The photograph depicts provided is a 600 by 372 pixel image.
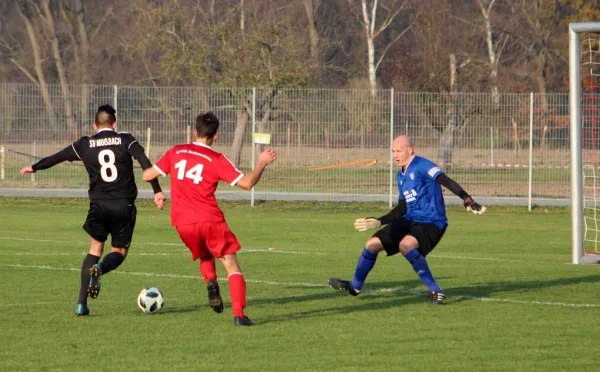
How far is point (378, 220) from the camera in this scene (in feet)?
33.7

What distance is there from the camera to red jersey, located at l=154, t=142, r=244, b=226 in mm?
8695

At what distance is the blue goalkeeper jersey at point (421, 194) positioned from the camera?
34.1 feet

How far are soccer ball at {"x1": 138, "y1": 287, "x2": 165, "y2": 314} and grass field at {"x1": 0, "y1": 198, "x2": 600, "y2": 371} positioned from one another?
107 mm

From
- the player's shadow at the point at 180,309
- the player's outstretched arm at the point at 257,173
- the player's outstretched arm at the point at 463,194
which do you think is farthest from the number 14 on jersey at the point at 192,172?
the player's outstretched arm at the point at 463,194

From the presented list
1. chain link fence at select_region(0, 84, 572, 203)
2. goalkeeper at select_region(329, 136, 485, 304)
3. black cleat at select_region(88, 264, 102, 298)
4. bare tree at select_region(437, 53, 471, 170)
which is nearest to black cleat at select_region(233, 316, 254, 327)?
black cleat at select_region(88, 264, 102, 298)

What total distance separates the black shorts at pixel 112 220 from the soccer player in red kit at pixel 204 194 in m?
→ 0.84

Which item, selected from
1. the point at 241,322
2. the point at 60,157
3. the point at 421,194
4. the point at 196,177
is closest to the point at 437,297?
the point at 421,194

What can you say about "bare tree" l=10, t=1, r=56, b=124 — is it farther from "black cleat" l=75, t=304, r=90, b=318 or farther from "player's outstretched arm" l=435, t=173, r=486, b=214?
"player's outstretched arm" l=435, t=173, r=486, b=214

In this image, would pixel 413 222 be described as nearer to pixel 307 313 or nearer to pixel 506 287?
pixel 307 313

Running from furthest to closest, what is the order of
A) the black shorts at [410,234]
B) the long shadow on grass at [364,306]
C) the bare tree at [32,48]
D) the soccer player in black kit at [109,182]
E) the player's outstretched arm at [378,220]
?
the bare tree at [32,48]
the black shorts at [410,234]
the player's outstretched arm at [378,220]
the soccer player in black kit at [109,182]
the long shadow on grass at [364,306]

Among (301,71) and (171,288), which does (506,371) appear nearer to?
(171,288)

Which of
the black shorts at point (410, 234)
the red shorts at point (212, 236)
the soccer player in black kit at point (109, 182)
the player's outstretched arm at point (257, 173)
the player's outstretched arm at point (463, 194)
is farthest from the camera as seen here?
the black shorts at point (410, 234)

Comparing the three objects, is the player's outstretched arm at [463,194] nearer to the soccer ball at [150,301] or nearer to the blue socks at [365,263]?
the blue socks at [365,263]

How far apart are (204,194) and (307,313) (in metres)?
1.71
